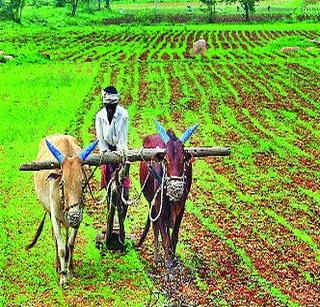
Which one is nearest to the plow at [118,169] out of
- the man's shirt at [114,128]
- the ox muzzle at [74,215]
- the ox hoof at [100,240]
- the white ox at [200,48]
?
the ox hoof at [100,240]

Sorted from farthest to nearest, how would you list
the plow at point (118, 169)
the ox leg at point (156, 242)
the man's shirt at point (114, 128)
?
the man's shirt at point (114, 128)
the ox leg at point (156, 242)
the plow at point (118, 169)

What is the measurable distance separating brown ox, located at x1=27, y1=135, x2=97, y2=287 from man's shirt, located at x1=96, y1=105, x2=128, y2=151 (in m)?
0.40

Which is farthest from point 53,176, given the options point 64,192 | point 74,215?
point 74,215

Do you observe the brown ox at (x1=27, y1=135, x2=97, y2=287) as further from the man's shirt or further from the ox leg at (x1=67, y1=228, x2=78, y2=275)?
the man's shirt

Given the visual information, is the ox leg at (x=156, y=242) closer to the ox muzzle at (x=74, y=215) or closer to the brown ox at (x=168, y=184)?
the brown ox at (x=168, y=184)

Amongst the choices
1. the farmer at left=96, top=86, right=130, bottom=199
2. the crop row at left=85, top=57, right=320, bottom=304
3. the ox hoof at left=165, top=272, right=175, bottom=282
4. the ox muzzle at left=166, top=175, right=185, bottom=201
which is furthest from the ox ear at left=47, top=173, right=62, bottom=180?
the crop row at left=85, top=57, right=320, bottom=304

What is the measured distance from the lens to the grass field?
7984 millimetres

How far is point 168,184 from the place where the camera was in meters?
7.29

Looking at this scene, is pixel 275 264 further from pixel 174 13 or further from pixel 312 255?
pixel 174 13

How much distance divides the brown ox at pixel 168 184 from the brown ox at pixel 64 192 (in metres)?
0.86

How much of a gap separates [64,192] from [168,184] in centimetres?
114

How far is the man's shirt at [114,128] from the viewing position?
8.45m

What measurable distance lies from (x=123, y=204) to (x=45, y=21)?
1989 inches

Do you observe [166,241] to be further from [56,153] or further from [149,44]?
[149,44]
